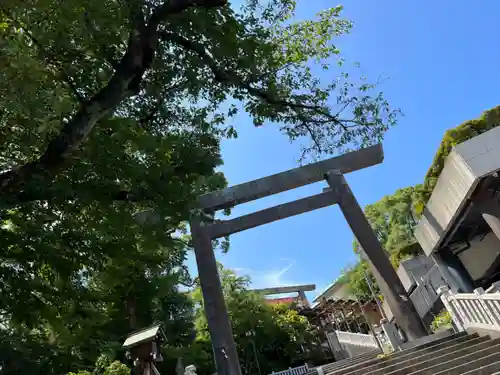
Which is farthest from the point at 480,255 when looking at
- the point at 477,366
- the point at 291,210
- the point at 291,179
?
the point at 477,366

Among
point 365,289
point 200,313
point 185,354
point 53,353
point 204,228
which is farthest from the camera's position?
point 365,289

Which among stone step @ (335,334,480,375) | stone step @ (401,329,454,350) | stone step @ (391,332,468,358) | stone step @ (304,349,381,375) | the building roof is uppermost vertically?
the building roof

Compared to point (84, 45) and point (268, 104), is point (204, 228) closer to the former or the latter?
point (268, 104)

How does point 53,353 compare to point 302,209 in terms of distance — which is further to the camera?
point 53,353

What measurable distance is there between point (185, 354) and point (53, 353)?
13.8ft

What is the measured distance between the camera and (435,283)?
414 inches

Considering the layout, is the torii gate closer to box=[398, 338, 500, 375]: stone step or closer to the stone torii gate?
the stone torii gate

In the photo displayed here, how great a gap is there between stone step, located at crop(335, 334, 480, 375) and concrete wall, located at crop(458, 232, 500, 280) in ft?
17.8

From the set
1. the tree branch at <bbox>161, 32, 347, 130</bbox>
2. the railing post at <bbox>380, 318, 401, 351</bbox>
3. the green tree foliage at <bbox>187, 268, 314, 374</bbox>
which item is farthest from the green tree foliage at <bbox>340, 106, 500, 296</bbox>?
the tree branch at <bbox>161, 32, 347, 130</bbox>

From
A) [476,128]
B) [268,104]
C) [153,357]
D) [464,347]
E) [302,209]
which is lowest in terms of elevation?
[464,347]

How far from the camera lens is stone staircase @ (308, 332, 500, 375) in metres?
4.15

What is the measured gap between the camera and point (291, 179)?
299 inches

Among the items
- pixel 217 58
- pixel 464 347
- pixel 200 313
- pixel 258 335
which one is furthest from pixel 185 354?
pixel 217 58

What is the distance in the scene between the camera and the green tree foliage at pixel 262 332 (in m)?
15.8
